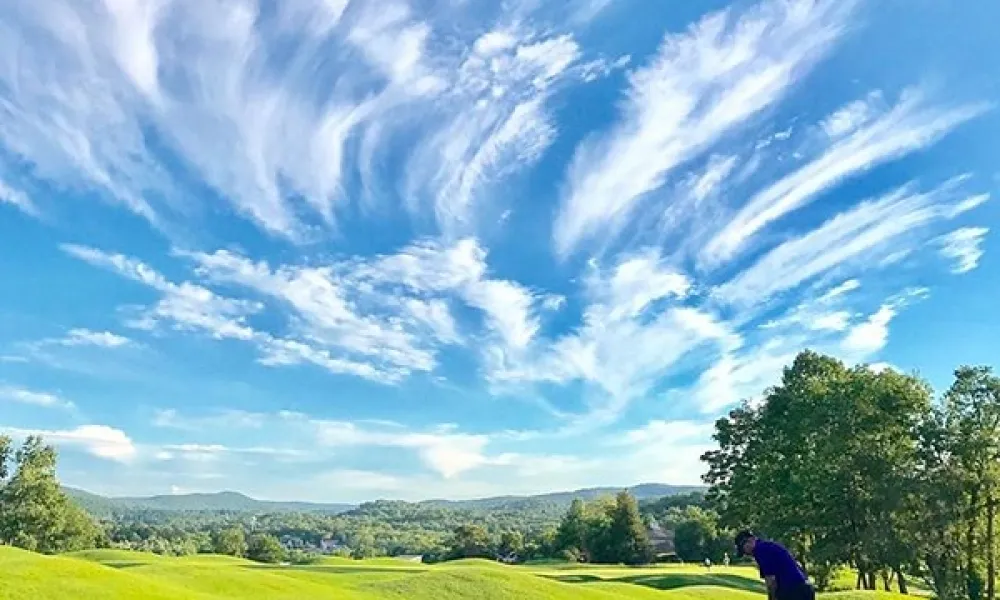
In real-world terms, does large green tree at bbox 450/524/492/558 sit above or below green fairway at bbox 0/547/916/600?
above

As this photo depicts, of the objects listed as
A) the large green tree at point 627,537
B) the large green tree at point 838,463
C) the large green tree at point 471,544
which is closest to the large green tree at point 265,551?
the large green tree at point 471,544

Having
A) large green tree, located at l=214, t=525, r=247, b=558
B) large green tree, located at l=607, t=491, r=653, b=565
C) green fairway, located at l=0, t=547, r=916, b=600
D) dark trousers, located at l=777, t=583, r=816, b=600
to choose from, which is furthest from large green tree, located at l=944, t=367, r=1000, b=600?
large green tree, located at l=214, t=525, r=247, b=558

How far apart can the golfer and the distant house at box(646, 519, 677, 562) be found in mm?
100028

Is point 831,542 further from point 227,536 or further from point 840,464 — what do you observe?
point 227,536

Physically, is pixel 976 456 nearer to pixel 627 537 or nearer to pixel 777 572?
pixel 777 572

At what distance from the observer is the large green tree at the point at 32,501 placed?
8325 cm

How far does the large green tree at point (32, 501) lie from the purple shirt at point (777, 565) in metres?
85.8

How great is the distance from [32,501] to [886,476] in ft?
246

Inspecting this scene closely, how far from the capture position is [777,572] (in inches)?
509

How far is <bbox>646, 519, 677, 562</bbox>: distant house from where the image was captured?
112 m

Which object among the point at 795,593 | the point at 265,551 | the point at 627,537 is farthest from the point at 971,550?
Result: the point at 265,551

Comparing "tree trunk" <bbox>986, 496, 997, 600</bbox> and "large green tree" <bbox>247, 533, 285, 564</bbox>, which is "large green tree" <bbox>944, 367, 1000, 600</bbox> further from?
"large green tree" <bbox>247, 533, 285, 564</bbox>

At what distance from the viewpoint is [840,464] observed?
164ft

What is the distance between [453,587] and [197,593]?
34.4 feet
